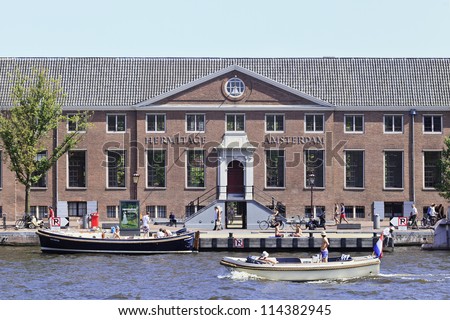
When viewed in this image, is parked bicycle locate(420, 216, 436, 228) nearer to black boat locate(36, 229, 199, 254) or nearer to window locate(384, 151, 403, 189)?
window locate(384, 151, 403, 189)

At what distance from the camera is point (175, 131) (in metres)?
84.6

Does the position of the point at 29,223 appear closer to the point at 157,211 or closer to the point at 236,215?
the point at 157,211

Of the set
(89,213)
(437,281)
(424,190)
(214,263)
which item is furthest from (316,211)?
(437,281)

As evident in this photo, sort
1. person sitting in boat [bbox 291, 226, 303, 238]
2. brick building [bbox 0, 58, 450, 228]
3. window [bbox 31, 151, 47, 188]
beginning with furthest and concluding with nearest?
window [bbox 31, 151, 47, 188] → brick building [bbox 0, 58, 450, 228] → person sitting in boat [bbox 291, 226, 303, 238]

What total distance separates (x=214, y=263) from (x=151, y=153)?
22.2 m

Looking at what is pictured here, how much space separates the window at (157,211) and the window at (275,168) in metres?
7.53

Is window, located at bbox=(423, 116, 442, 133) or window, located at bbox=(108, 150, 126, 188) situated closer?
window, located at bbox=(108, 150, 126, 188)

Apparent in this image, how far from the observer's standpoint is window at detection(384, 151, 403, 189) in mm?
85250

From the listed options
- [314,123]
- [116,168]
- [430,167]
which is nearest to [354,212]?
[430,167]

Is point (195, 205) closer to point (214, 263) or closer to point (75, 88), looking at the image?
point (75, 88)

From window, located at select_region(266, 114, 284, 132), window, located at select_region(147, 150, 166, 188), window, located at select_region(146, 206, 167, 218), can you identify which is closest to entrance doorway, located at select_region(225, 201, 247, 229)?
window, located at select_region(146, 206, 167, 218)

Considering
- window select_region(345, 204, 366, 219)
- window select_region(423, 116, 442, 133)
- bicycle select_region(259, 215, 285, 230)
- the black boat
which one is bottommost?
the black boat

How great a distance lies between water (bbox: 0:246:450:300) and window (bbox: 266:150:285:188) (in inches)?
703

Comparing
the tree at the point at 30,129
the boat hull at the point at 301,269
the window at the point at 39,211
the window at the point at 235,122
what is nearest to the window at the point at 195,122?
the window at the point at 235,122
